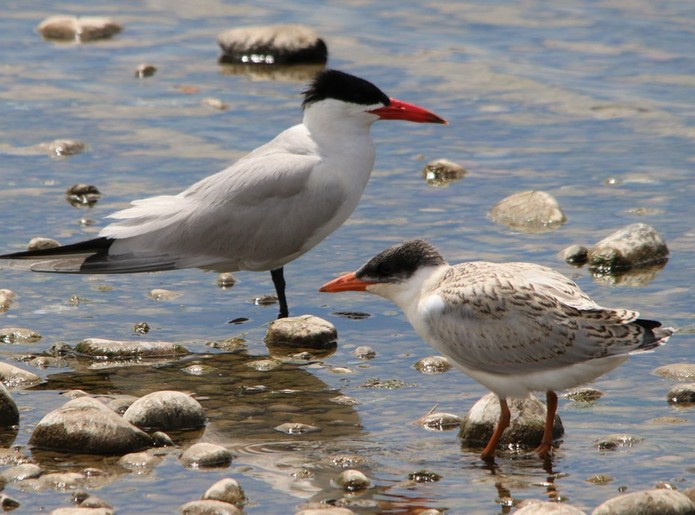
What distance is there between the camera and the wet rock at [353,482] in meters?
5.47

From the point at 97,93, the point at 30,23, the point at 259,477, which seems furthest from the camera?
the point at 30,23

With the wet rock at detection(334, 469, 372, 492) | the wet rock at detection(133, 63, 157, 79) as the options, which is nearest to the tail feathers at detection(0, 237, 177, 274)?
the wet rock at detection(334, 469, 372, 492)

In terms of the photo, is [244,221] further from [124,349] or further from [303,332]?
[124,349]

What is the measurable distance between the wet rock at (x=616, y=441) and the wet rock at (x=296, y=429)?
4.07 ft

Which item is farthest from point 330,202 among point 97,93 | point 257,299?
point 97,93

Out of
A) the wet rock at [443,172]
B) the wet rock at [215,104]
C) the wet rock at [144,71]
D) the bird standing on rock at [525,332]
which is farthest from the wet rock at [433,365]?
the wet rock at [144,71]

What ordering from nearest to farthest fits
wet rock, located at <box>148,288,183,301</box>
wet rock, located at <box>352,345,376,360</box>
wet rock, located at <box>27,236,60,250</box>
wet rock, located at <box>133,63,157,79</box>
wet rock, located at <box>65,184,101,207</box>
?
wet rock, located at <box>352,345,376,360</box> → wet rock, located at <box>148,288,183,301</box> → wet rock, located at <box>27,236,60,250</box> → wet rock, located at <box>65,184,101,207</box> → wet rock, located at <box>133,63,157,79</box>

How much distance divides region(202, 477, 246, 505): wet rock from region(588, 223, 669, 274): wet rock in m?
3.61

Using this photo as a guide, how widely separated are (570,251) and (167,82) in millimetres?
5493

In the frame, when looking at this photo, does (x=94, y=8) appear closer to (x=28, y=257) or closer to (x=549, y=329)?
(x=28, y=257)

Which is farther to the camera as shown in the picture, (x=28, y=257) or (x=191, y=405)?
(x=28, y=257)

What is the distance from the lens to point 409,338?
7.46 metres

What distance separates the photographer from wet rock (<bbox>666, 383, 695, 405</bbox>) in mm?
6305

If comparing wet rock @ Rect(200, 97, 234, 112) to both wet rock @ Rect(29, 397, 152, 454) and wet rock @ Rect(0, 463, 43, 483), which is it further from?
wet rock @ Rect(0, 463, 43, 483)
